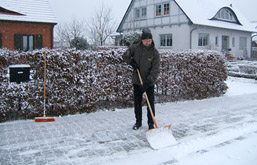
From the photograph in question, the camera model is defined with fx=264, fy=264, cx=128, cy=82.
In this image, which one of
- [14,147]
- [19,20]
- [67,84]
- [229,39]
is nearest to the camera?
[14,147]

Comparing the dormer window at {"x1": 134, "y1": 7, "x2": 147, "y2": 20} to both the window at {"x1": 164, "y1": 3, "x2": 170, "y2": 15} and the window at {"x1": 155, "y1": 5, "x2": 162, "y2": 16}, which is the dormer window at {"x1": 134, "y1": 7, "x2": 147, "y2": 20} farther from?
the window at {"x1": 164, "y1": 3, "x2": 170, "y2": 15}

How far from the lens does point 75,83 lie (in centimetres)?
666

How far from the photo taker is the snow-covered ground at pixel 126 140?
13.8ft

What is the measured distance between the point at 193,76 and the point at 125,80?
109 inches

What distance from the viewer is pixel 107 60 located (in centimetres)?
709

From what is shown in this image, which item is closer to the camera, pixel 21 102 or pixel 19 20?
pixel 21 102

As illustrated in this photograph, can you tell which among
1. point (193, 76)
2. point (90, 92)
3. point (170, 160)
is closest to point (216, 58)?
point (193, 76)

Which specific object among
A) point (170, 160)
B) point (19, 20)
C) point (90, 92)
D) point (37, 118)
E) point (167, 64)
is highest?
point (19, 20)

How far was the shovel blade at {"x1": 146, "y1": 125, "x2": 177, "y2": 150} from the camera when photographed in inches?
186

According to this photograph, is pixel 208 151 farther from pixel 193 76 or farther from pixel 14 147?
pixel 193 76

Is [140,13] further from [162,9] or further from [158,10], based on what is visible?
[162,9]

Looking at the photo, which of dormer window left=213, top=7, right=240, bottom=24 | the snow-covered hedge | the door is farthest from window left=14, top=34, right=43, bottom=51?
the door

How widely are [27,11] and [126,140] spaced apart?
674 inches

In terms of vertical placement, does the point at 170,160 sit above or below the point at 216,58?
below
